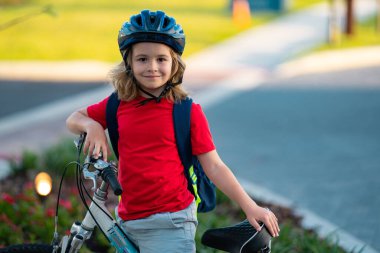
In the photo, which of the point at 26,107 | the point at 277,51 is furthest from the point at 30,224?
the point at 277,51

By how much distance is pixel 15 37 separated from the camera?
22.6m

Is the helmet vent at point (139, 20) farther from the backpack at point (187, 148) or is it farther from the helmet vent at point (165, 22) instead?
the backpack at point (187, 148)

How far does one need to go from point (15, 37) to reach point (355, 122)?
13824 millimetres

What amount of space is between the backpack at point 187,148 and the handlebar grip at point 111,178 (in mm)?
380

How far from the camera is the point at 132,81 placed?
358 cm

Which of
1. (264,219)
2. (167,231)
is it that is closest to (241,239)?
(264,219)

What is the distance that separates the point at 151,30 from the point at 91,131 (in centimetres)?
53

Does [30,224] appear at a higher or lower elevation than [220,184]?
lower

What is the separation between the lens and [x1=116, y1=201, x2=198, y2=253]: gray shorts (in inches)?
139

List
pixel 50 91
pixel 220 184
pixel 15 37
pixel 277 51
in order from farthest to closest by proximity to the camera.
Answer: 1. pixel 15 37
2. pixel 277 51
3. pixel 50 91
4. pixel 220 184

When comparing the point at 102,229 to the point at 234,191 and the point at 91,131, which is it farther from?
the point at 234,191

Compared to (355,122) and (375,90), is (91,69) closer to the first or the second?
(375,90)

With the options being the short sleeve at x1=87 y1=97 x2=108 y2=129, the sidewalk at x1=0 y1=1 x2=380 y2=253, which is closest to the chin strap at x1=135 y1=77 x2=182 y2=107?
the short sleeve at x1=87 y1=97 x2=108 y2=129

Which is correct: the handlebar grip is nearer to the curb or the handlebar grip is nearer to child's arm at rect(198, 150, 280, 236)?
child's arm at rect(198, 150, 280, 236)
